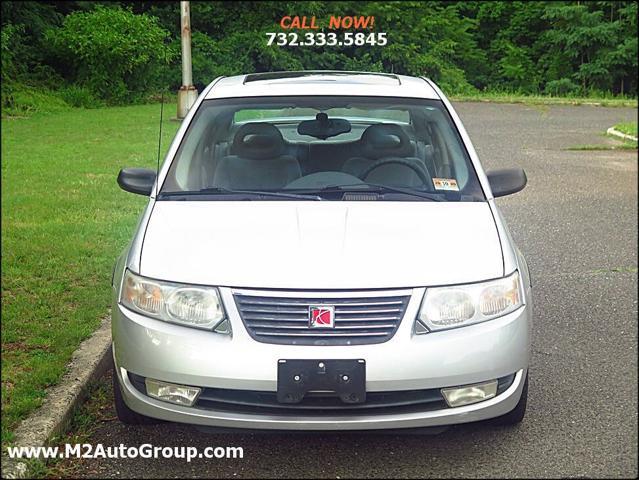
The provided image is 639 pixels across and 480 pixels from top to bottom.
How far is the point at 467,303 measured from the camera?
3.12 m

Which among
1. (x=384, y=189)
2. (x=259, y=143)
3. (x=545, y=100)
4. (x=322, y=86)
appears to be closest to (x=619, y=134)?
(x=545, y=100)

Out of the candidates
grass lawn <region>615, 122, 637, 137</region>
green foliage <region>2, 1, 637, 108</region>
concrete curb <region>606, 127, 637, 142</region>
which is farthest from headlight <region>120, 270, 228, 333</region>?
green foliage <region>2, 1, 637, 108</region>

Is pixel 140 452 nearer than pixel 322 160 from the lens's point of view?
Yes

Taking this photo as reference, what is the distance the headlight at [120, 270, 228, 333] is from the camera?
120 inches

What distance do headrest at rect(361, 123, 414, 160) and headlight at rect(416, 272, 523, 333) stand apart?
1.35 m

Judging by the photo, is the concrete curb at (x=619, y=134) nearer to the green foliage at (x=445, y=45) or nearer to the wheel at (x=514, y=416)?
the green foliage at (x=445, y=45)

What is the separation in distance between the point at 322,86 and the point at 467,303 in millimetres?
1817

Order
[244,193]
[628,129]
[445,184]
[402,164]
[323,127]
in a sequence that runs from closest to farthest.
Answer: [244,193] < [445,184] < [402,164] < [323,127] < [628,129]

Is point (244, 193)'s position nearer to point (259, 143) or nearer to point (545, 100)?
point (259, 143)

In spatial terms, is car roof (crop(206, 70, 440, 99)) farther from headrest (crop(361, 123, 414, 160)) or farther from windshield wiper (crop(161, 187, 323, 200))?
windshield wiper (crop(161, 187, 323, 200))

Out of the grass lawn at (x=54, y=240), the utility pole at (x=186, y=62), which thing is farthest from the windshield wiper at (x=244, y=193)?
the utility pole at (x=186, y=62)

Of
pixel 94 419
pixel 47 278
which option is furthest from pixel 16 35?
pixel 94 419

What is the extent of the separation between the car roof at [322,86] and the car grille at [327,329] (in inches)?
64.2

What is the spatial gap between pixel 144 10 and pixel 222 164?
49.9 ft
